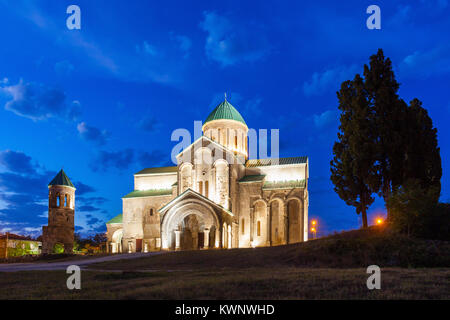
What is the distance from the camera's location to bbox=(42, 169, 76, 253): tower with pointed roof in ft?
141

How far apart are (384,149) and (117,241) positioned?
105ft

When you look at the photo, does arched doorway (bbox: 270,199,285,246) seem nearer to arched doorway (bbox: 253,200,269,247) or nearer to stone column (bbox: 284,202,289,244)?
arched doorway (bbox: 253,200,269,247)

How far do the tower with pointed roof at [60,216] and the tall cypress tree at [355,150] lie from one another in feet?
101

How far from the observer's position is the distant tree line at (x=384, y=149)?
2314cm

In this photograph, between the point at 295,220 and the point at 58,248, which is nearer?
the point at 295,220

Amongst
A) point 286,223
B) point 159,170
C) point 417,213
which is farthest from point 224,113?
point 417,213

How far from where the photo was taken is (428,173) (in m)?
25.4

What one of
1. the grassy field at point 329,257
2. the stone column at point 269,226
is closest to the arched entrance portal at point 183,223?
the stone column at point 269,226

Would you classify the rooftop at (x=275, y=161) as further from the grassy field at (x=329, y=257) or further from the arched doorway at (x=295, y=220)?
the grassy field at (x=329, y=257)

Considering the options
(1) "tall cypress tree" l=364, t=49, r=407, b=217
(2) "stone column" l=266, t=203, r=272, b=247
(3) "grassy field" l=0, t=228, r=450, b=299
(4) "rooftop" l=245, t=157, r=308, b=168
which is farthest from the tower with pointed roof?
(1) "tall cypress tree" l=364, t=49, r=407, b=217

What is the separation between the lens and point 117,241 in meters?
45.1

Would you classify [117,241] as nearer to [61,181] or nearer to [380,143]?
[61,181]

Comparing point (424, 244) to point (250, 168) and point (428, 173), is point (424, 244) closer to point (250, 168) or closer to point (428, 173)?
point (428, 173)
